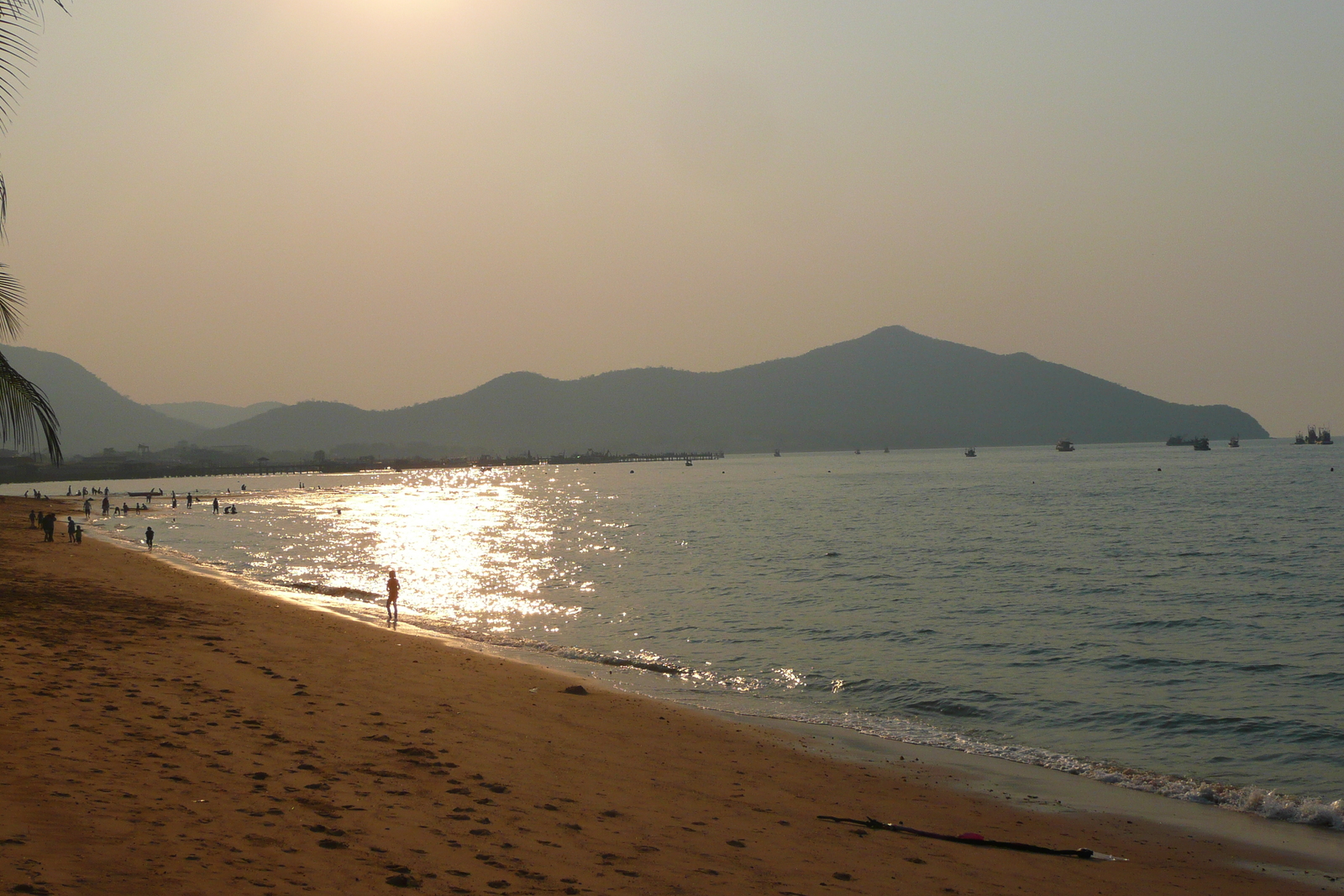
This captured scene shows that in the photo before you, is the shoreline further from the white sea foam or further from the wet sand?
the wet sand

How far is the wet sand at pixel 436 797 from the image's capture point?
7.16 m

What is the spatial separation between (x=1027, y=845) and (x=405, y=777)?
707cm

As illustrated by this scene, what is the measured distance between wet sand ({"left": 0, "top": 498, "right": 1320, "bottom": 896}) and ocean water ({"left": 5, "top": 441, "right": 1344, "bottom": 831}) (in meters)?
3.40

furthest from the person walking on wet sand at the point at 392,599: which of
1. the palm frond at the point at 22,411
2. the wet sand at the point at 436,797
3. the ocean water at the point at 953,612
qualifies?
the palm frond at the point at 22,411

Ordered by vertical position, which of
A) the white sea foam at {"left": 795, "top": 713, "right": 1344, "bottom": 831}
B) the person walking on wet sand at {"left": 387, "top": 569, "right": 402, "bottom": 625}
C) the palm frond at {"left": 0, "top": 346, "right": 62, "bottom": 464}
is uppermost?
the palm frond at {"left": 0, "top": 346, "right": 62, "bottom": 464}

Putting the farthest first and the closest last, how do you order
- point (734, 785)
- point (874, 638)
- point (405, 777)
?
1. point (874, 638)
2. point (734, 785)
3. point (405, 777)

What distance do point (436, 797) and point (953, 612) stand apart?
74.9 ft

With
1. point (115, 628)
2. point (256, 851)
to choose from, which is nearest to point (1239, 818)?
point (256, 851)

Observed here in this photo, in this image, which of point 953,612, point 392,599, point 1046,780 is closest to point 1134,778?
point 1046,780

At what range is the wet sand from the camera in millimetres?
7164

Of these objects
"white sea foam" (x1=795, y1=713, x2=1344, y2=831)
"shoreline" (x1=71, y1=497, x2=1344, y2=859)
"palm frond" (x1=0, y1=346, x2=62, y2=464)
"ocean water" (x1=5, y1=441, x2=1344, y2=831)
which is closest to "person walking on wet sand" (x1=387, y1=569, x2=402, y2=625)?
"ocean water" (x1=5, y1=441, x2=1344, y2=831)

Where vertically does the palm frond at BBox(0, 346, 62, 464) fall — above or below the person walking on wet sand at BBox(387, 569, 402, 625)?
above

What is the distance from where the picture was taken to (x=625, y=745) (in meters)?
13.6

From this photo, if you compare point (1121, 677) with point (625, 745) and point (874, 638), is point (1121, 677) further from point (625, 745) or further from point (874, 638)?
point (625, 745)
